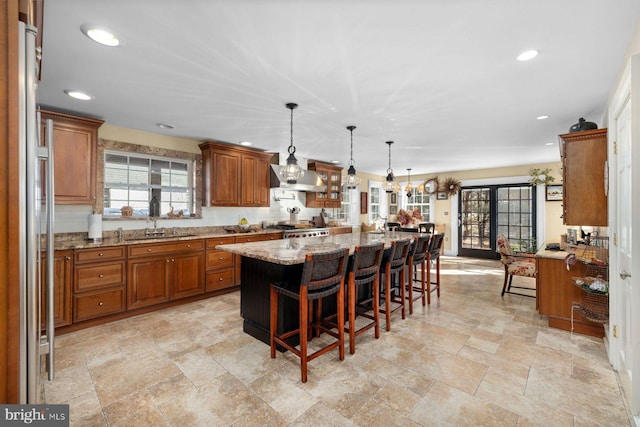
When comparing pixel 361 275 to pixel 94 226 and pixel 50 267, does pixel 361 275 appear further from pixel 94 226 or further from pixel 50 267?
pixel 94 226

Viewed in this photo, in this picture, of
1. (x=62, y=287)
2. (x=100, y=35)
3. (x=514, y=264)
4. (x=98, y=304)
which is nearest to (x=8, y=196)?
(x=100, y=35)

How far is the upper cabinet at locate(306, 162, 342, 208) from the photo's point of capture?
21.5 ft

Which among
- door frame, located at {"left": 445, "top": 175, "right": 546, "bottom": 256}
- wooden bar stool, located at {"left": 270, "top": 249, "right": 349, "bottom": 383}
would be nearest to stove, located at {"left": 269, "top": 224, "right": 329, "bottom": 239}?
wooden bar stool, located at {"left": 270, "top": 249, "right": 349, "bottom": 383}

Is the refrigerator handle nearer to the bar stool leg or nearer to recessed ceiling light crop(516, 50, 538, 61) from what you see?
the bar stool leg

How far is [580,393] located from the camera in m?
2.09

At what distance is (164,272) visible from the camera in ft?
12.7

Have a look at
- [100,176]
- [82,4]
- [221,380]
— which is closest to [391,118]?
[82,4]

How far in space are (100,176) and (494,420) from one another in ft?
15.9

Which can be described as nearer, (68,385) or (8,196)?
(8,196)

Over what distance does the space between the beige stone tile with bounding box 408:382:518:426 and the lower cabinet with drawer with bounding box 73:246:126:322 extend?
134 inches

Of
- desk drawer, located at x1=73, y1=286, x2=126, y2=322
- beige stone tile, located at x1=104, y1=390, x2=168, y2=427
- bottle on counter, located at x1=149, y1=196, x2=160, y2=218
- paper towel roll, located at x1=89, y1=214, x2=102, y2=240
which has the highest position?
bottle on counter, located at x1=149, y1=196, x2=160, y2=218

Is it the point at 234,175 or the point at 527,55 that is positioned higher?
the point at 527,55

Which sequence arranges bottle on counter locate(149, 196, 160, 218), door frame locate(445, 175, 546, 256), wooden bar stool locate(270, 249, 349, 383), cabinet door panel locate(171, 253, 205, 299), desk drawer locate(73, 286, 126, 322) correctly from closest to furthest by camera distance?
wooden bar stool locate(270, 249, 349, 383)
desk drawer locate(73, 286, 126, 322)
cabinet door panel locate(171, 253, 205, 299)
bottle on counter locate(149, 196, 160, 218)
door frame locate(445, 175, 546, 256)

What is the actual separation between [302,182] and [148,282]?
326 centimetres
